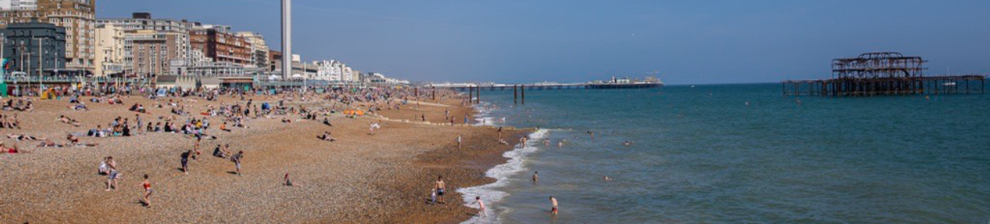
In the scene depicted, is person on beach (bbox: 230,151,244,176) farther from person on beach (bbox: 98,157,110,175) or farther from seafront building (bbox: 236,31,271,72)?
seafront building (bbox: 236,31,271,72)

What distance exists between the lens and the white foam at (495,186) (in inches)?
629

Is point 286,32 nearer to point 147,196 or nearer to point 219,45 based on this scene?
point 219,45

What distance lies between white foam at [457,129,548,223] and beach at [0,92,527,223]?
324 mm

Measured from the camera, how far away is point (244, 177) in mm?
18328

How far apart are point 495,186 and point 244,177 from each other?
6229mm

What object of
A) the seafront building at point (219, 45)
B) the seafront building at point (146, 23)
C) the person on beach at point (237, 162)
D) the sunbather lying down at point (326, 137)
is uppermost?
the seafront building at point (146, 23)

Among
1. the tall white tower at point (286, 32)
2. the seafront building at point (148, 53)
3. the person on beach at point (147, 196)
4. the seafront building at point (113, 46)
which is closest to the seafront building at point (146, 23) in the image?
the seafront building at point (113, 46)

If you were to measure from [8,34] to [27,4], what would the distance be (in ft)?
55.4

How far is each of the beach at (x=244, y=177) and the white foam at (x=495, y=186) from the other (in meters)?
0.32

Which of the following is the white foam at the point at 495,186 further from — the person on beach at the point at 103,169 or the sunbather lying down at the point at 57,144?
the sunbather lying down at the point at 57,144

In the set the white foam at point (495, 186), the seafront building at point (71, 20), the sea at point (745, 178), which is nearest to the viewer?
the white foam at point (495, 186)

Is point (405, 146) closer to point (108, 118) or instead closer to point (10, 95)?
point (108, 118)

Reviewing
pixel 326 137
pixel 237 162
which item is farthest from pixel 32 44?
pixel 237 162

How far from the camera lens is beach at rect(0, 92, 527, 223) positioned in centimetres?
1382
